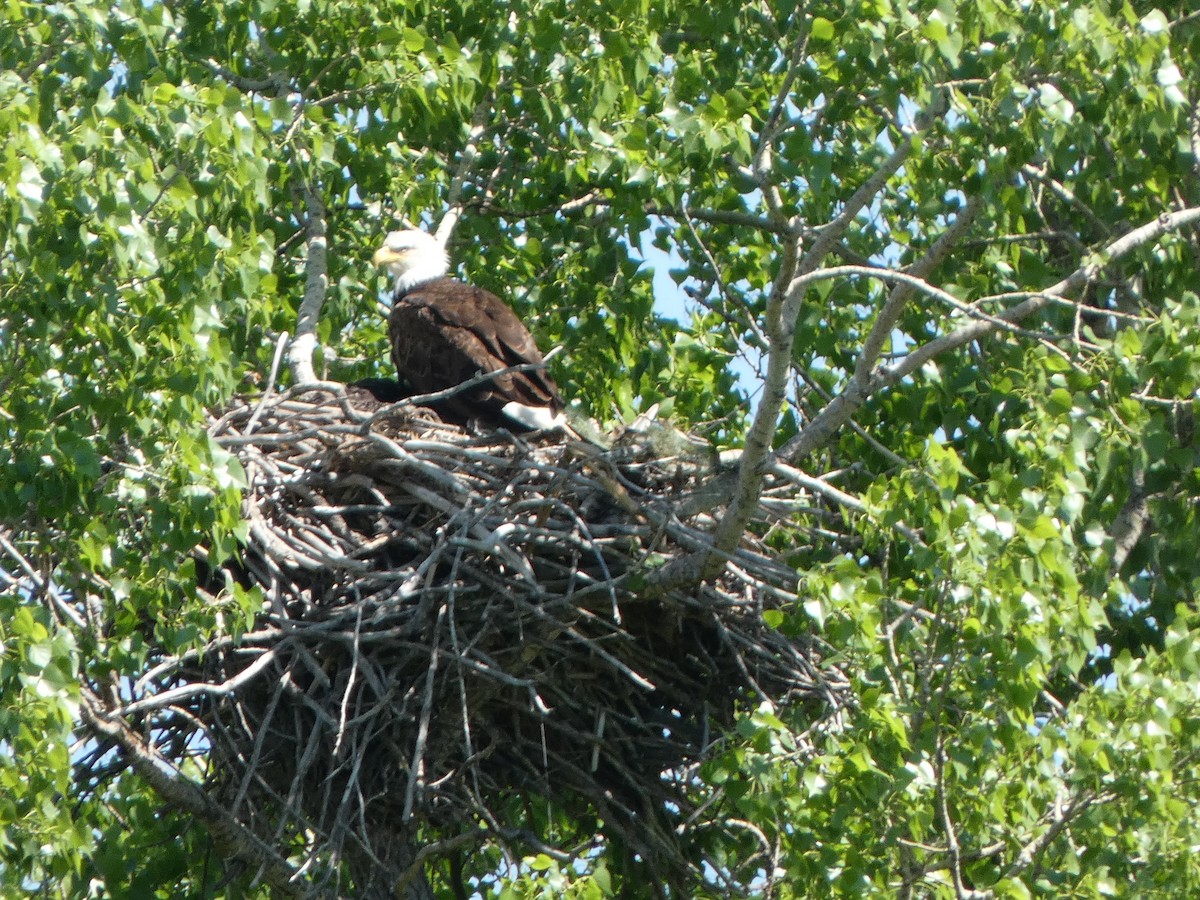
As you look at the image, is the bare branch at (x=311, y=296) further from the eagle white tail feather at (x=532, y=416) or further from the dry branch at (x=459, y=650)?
the eagle white tail feather at (x=532, y=416)

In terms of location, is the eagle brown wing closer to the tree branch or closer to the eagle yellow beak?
the eagle yellow beak

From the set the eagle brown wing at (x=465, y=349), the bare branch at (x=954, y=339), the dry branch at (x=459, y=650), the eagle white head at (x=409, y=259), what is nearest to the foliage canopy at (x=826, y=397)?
the bare branch at (x=954, y=339)

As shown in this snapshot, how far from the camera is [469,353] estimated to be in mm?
7559

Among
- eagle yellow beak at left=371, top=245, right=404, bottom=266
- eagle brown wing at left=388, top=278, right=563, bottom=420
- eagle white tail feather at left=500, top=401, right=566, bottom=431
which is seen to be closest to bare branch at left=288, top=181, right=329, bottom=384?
eagle brown wing at left=388, top=278, right=563, bottom=420

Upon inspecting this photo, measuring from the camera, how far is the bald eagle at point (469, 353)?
23.8 ft

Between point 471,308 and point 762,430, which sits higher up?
point 762,430

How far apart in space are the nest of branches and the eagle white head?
1.51m

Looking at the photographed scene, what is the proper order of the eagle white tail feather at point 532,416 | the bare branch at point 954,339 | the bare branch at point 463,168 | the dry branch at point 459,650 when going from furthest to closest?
1. the bare branch at point 463,168
2. the eagle white tail feather at point 532,416
3. the dry branch at point 459,650
4. the bare branch at point 954,339

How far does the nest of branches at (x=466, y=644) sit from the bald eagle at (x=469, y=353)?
193 millimetres

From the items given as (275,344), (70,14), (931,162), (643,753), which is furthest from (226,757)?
(931,162)

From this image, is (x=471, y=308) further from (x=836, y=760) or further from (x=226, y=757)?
(x=836, y=760)

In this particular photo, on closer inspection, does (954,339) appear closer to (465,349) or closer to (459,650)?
(459,650)

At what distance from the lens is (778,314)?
5363mm

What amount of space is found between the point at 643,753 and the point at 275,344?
236 cm
